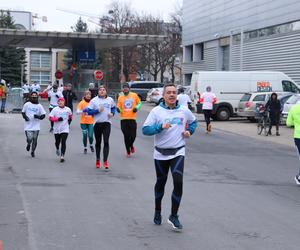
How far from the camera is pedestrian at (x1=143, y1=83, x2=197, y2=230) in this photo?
7.31 metres

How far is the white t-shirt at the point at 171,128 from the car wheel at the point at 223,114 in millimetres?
23977

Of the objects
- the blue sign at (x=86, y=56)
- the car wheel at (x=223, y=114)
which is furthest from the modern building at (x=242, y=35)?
the car wheel at (x=223, y=114)

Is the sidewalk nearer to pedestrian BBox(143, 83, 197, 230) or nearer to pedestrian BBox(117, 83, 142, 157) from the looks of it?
pedestrian BBox(117, 83, 142, 157)

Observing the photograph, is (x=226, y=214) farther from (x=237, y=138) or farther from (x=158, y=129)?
(x=237, y=138)

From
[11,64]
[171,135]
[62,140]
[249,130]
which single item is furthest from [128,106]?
[11,64]

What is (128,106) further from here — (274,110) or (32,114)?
(274,110)

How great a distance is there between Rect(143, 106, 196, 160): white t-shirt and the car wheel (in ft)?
78.7

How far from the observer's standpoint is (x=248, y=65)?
5094 cm

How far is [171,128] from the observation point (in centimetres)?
741

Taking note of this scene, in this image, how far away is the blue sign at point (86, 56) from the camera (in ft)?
186

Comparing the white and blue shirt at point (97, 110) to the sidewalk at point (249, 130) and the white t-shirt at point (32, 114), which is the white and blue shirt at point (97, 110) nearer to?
the white t-shirt at point (32, 114)

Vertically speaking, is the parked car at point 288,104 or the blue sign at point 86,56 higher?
the blue sign at point 86,56

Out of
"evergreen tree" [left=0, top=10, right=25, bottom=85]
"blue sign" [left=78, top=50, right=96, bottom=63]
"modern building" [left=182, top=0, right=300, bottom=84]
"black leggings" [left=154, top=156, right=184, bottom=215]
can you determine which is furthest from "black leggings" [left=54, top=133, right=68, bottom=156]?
"evergreen tree" [left=0, top=10, right=25, bottom=85]

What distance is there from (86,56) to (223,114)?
1094 inches
